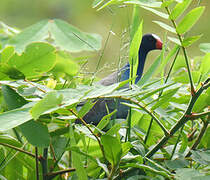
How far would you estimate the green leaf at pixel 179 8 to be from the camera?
0.41 m

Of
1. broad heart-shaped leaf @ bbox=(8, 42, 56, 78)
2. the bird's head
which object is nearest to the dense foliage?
broad heart-shaped leaf @ bbox=(8, 42, 56, 78)

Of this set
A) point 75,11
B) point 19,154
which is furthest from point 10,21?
point 19,154

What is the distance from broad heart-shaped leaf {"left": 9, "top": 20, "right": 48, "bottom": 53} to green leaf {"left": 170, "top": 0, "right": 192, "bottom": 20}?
140mm

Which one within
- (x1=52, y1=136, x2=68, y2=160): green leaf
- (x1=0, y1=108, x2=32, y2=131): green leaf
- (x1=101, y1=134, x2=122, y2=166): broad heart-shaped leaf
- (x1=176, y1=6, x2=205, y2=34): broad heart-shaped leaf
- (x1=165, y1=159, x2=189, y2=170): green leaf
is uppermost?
(x1=176, y1=6, x2=205, y2=34): broad heart-shaped leaf

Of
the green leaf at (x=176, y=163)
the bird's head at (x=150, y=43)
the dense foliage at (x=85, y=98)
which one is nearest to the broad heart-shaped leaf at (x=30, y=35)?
the dense foliage at (x=85, y=98)

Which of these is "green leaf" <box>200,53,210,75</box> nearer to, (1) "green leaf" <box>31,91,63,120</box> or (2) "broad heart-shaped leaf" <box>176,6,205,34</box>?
(2) "broad heart-shaped leaf" <box>176,6,205,34</box>

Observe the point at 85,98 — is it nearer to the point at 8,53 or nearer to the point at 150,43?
the point at 8,53

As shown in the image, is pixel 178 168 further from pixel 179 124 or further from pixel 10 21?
pixel 10 21

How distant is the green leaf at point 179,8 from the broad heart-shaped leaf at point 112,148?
0.15m

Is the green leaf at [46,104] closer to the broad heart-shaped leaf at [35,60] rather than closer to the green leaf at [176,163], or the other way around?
the broad heart-shaped leaf at [35,60]

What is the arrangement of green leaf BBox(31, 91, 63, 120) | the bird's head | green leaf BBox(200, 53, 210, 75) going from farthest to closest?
1. the bird's head
2. green leaf BBox(200, 53, 210, 75)
3. green leaf BBox(31, 91, 63, 120)

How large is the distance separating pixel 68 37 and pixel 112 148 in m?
0.13

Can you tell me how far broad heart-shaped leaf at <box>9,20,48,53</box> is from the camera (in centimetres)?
43

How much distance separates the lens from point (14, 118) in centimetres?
37
